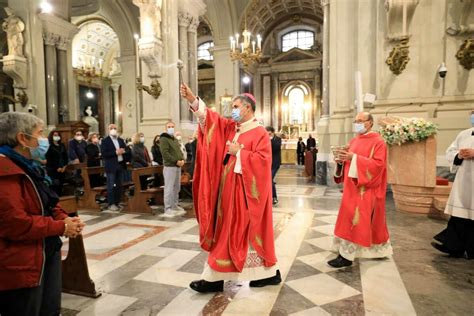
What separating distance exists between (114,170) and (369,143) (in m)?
4.75

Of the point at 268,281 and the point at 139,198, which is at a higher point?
the point at 139,198

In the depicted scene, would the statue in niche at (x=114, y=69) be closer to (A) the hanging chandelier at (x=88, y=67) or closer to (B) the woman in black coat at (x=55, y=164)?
(A) the hanging chandelier at (x=88, y=67)

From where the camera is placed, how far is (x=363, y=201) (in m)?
3.26

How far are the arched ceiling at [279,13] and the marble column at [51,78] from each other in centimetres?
1005

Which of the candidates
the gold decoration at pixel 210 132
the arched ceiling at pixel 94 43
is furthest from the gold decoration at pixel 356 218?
the arched ceiling at pixel 94 43

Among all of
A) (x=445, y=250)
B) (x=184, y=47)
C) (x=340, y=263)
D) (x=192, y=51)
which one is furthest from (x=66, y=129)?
(x=445, y=250)

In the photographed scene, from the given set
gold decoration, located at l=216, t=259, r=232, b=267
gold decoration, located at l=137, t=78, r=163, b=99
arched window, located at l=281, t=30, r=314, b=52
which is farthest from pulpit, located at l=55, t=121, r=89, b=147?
arched window, located at l=281, t=30, r=314, b=52

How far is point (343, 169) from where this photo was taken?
3.63 meters

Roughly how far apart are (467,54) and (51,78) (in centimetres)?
1267

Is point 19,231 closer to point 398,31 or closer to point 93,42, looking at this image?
point 398,31

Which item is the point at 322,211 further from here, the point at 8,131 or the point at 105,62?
the point at 105,62

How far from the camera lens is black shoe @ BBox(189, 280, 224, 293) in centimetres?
273

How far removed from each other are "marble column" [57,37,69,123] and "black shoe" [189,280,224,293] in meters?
11.3

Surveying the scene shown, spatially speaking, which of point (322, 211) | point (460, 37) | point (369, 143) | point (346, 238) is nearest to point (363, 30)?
point (460, 37)
